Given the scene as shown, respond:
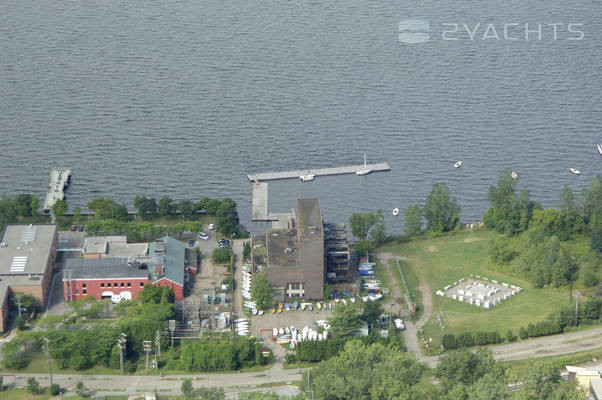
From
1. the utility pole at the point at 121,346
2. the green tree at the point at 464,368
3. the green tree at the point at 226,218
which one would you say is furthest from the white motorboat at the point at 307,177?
the green tree at the point at 464,368

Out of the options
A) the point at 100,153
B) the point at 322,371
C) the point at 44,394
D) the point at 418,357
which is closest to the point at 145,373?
the point at 44,394

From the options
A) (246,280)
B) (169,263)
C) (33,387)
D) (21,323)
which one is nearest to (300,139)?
(246,280)

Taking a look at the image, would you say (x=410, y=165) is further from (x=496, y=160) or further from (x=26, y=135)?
(x=26, y=135)

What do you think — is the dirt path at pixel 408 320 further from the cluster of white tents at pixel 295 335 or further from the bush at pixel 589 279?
the bush at pixel 589 279

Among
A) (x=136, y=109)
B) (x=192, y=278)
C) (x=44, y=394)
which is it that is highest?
(x=136, y=109)

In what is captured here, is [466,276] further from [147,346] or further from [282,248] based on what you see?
[147,346]

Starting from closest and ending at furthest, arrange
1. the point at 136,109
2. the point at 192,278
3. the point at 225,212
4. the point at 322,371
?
the point at 322,371 → the point at 192,278 → the point at 225,212 → the point at 136,109

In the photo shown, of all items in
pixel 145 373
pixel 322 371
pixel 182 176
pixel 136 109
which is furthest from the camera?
pixel 136 109
